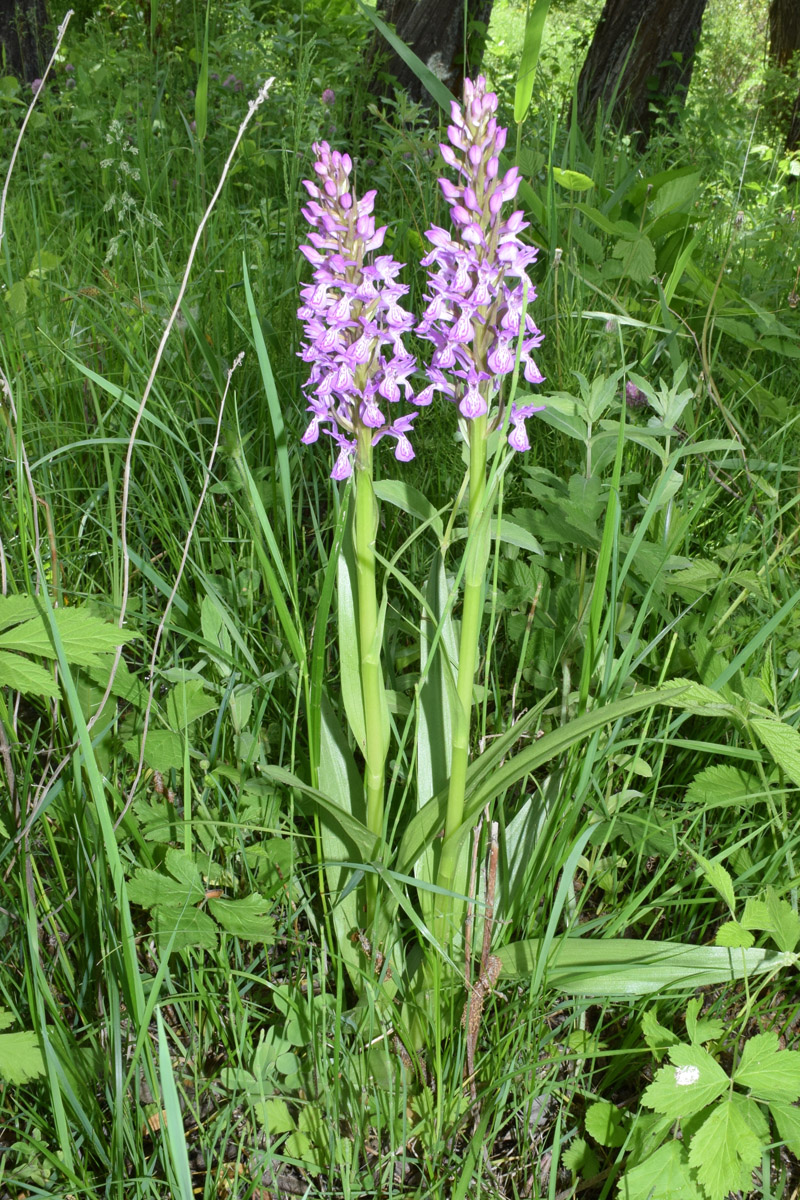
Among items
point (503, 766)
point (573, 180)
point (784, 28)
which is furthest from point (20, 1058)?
point (784, 28)

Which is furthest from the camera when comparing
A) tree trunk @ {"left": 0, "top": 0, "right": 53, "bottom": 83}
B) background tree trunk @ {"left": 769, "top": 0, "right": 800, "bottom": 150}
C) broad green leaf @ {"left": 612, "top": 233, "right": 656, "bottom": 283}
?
background tree trunk @ {"left": 769, "top": 0, "right": 800, "bottom": 150}

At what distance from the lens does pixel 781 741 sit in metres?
1.38

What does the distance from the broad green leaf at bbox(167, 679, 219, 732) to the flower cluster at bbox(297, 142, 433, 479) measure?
1.98 feet

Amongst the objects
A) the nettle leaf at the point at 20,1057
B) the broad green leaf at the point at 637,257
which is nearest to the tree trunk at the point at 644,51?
the broad green leaf at the point at 637,257

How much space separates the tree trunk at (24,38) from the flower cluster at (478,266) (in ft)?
20.5

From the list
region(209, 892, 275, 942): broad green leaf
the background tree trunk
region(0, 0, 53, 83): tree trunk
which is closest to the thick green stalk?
region(209, 892, 275, 942): broad green leaf

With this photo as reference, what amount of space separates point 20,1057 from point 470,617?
33.1 inches

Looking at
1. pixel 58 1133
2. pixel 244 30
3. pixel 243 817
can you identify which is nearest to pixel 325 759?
pixel 243 817

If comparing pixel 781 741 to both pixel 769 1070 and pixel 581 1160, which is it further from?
pixel 581 1160

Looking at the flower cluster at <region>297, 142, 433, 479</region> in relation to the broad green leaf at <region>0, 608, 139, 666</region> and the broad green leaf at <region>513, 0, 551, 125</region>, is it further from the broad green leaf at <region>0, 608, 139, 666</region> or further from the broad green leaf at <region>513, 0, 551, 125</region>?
the broad green leaf at <region>513, 0, 551, 125</region>

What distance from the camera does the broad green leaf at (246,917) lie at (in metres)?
1.28

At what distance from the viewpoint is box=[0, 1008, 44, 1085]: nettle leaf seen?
Result: 111cm

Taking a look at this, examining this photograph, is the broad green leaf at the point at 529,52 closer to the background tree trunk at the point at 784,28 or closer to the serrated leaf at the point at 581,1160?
the serrated leaf at the point at 581,1160

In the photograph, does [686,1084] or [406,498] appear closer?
[686,1084]
